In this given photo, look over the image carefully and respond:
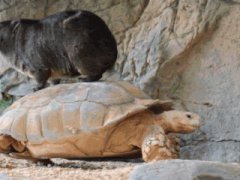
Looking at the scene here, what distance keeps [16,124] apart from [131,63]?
3.65 ft

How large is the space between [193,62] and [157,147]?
88cm

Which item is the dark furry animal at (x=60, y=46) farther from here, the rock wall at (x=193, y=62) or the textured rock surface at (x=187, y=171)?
the textured rock surface at (x=187, y=171)

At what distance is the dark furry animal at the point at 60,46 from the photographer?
3051 millimetres

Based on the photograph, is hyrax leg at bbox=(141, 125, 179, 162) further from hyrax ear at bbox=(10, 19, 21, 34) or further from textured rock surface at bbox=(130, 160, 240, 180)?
hyrax ear at bbox=(10, 19, 21, 34)

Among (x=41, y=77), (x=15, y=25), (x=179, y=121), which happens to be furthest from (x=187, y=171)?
(x=15, y=25)

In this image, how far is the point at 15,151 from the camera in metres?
2.63

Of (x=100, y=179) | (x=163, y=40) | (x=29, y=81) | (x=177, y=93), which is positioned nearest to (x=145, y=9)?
(x=163, y=40)

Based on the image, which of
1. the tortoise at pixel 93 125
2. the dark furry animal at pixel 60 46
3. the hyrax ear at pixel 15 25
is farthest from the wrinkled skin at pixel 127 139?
the hyrax ear at pixel 15 25

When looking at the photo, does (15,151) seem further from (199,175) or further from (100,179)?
(199,175)

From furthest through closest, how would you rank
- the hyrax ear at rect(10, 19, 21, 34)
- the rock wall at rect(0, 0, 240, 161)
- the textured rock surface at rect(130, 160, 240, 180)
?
the hyrax ear at rect(10, 19, 21, 34), the rock wall at rect(0, 0, 240, 161), the textured rock surface at rect(130, 160, 240, 180)

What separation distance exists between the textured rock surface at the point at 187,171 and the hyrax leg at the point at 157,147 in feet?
2.26

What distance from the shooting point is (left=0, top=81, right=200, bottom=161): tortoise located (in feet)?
7.90

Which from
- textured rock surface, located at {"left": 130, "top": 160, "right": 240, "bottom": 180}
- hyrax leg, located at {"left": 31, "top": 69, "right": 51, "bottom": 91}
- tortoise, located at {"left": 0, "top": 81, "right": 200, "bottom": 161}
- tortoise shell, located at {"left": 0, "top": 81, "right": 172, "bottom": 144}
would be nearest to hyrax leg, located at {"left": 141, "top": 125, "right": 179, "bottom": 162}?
tortoise, located at {"left": 0, "top": 81, "right": 200, "bottom": 161}

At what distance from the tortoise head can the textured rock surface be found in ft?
2.60
